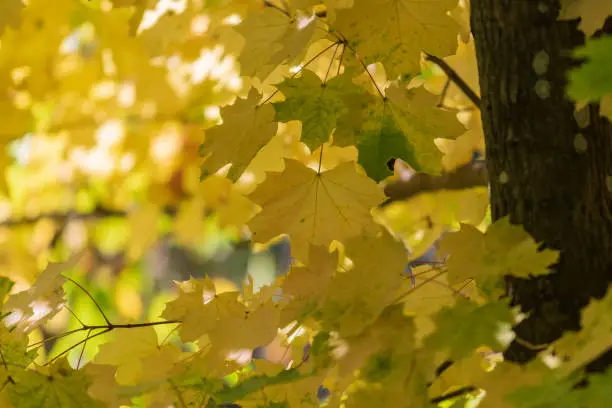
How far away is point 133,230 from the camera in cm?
253

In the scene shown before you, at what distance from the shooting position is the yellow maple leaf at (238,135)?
0.81m

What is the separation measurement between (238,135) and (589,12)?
1.19ft

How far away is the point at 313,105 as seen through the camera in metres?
0.78

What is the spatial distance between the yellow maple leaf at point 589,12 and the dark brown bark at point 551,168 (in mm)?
28

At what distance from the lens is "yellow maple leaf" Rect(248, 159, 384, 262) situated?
0.83 meters

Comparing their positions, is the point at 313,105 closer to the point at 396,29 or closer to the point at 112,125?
the point at 396,29

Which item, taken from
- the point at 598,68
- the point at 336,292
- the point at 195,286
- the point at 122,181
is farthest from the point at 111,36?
the point at 598,68

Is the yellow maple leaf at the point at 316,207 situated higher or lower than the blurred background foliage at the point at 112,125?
higher

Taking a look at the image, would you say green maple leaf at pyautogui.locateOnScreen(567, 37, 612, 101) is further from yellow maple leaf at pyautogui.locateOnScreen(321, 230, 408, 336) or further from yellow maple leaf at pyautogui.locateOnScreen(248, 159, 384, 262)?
yellow maple leaf at pyautogui.locateOnScreen(248, 159, 384, 262)

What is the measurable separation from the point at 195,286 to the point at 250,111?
0.69 feet

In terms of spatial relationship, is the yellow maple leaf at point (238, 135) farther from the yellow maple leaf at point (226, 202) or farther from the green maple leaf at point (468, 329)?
the yellow maple leaf at point (226, 202)

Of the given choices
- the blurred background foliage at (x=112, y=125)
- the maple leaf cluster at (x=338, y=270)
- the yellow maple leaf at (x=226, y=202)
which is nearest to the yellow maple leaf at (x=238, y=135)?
the maple leaf cluster at (x=338, y=270)

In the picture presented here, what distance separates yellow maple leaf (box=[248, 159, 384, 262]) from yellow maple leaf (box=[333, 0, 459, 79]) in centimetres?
12

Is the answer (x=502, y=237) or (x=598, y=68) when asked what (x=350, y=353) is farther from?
(x=598, y=68)
